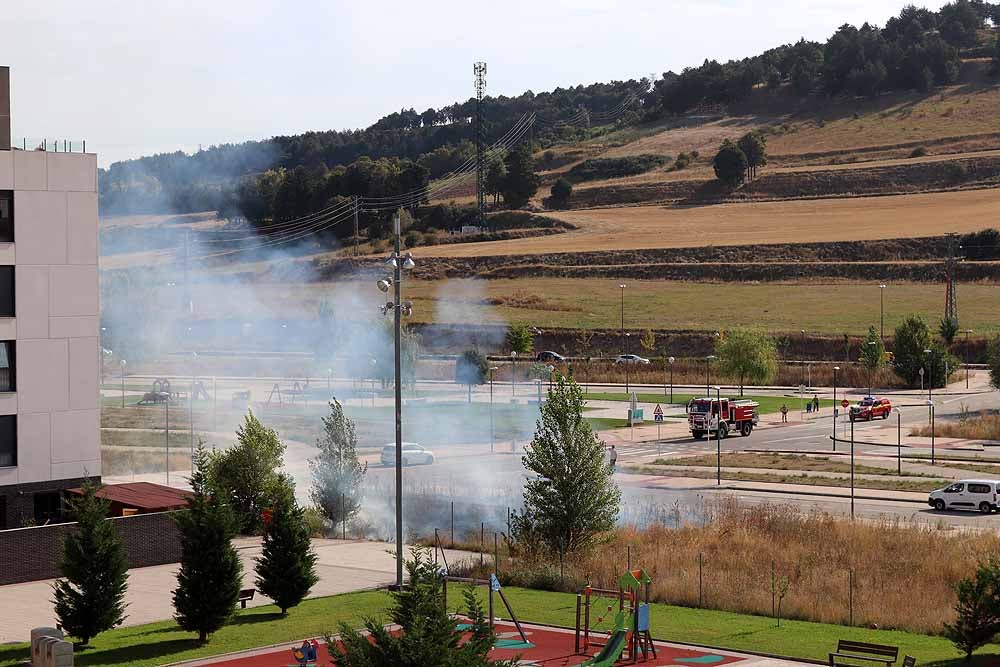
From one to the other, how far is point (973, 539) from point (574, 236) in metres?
118

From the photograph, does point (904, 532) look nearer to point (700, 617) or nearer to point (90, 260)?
point (700, 617)

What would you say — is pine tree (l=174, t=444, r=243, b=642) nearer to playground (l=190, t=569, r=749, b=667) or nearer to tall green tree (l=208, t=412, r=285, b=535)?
playground (l=190, t=569, r=749, b=667)

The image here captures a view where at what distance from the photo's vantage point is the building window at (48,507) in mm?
38219

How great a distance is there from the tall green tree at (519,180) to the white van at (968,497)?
449 ft

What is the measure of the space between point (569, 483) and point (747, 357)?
53.8 m

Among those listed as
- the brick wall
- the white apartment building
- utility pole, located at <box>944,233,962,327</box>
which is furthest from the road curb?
utility pole, located at <box>944,233,962,327</box>

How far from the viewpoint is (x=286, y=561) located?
29766mm

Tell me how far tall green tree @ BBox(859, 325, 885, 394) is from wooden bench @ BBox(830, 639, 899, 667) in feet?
220

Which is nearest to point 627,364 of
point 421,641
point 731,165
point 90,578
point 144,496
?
point 144,496

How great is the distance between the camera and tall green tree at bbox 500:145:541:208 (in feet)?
589

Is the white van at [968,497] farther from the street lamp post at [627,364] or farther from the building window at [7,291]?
the street lamp post at [627,364]

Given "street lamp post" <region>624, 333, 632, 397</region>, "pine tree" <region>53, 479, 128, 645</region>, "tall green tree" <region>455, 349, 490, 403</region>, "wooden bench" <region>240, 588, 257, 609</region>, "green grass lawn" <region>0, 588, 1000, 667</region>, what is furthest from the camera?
"street lamp post" <region>624, 333, 632, 397</region>

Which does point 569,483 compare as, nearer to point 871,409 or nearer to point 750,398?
point 871,409

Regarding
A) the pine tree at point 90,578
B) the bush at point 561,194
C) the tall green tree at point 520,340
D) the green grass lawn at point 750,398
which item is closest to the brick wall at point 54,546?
the pine tree at point 90,578
